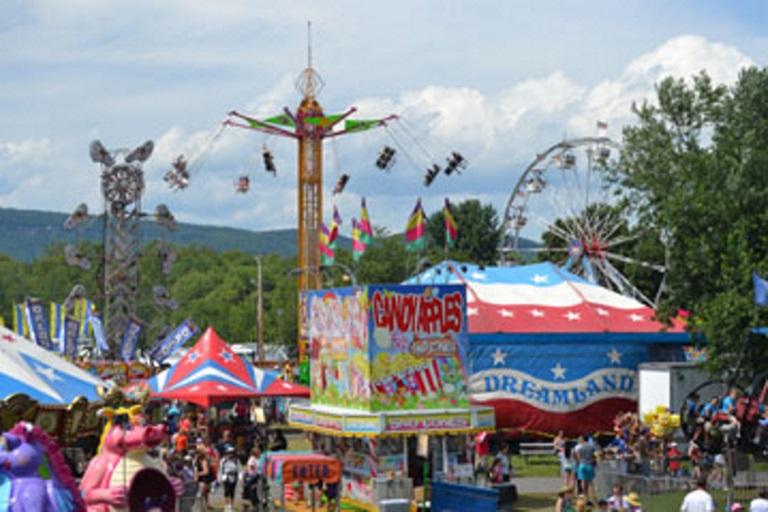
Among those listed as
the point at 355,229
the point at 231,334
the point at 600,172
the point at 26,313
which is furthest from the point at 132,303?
the point at 231,334

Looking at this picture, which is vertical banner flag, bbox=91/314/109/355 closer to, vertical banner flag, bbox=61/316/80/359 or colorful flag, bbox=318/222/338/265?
vertical banner flag, bbox=61/316/80/359

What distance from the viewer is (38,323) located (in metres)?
54.3

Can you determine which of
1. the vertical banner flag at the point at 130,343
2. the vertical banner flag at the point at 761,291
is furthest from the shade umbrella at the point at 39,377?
the vertical banner flag at the point at 130,343

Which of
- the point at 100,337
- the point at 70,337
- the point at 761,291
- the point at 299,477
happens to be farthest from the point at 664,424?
the point at 100,337

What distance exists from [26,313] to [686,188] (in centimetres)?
2990

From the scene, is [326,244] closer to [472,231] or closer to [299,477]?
[299,477]

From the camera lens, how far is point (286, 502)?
25.7 m

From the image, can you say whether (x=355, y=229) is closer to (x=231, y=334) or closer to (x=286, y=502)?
(x=286, y=502)

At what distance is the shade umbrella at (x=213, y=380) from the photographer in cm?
3212

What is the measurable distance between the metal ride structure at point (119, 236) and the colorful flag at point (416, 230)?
1966cm

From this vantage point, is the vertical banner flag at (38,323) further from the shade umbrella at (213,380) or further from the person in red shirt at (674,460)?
the person in red shirt at (674,460)

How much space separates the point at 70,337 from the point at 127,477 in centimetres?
3756

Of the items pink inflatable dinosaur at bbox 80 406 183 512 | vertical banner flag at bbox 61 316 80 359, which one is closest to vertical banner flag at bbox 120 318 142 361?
vertical banner flag at bbox 61 316 80 359

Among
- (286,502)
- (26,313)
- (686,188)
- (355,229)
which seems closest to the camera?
(286,502)
